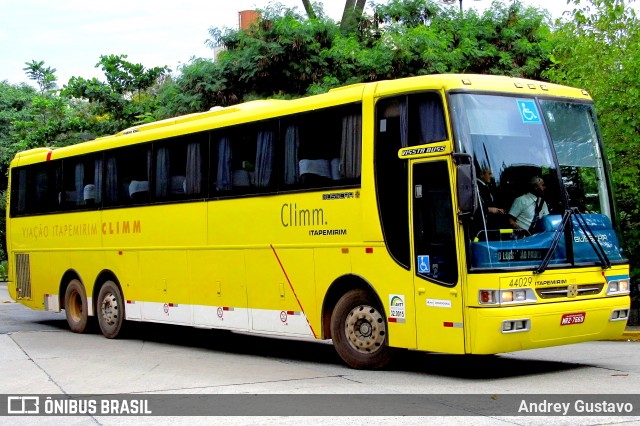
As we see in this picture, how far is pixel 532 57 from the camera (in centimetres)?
2606

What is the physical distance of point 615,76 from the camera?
16.6 metres

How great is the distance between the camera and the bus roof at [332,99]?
11.3 meters

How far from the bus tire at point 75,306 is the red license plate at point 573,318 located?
11.0 metres

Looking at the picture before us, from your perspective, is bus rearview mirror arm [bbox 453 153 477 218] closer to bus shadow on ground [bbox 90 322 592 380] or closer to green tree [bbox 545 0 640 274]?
bus shadow on ground [bbox 90 322 592 380]

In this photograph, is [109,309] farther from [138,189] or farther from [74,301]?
[138,189]

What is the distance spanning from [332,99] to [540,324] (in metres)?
4.08

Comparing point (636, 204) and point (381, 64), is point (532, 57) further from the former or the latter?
point (636, 204)

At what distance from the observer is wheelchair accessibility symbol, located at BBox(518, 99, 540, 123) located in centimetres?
1144

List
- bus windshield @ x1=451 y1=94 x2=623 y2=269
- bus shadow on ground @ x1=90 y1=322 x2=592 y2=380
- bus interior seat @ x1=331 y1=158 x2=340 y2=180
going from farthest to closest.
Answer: bus interior seat @ x1=331 y1=158 x2=340 y2=180, bus shadow on ground @ x1=90 y1=322 x2=592 y2=380, bus windshield @ x1=451 y1=94 x2=623 y2=269

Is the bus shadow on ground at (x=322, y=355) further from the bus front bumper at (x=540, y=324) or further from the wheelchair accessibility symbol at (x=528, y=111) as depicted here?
the wheelchair accessibility symbol at (x=528, y=111)

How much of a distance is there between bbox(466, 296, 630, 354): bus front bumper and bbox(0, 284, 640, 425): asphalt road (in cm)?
45

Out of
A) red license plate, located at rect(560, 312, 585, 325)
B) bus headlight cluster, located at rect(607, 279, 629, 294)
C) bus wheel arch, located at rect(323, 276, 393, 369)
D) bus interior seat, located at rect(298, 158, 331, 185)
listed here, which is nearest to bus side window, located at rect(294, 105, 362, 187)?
bus interior seat, located at rect(298, 158, 331, 185)

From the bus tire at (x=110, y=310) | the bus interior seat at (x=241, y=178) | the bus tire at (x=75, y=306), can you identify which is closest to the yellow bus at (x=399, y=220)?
the bus interior seat at (x=241, y=178)

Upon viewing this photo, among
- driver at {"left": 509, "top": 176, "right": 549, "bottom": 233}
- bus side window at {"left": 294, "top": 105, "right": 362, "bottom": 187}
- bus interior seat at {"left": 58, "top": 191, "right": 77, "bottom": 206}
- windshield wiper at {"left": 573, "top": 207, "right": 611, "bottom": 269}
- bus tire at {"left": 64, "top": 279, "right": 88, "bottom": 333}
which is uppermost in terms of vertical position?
bus side window at {"left": 294, "top": 105, "right": 362, "bottom": 187}
